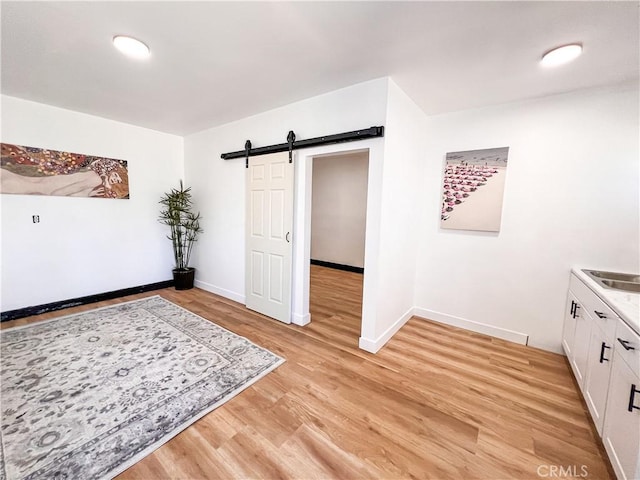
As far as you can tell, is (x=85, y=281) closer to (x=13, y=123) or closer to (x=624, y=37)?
(x=13, y=123)

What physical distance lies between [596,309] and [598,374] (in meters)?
0.43

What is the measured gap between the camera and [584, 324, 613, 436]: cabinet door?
1.51 metres

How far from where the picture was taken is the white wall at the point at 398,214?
7.89ft

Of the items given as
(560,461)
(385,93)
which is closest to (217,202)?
(385,93)

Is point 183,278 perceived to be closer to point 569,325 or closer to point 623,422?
point 623,422

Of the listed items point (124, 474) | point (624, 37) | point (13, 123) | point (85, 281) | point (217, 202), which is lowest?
point (124, 474)

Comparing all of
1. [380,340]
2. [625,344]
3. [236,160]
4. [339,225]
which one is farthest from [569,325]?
[339,225]

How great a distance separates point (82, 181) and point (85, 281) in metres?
1.40

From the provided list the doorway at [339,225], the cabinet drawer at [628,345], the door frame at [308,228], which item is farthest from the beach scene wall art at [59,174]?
the cabinet drawer at [628,345]

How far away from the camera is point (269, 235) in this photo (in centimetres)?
322

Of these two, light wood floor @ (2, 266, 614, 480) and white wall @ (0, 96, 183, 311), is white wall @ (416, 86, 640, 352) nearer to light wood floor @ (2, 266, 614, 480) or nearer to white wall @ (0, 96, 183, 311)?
light wood floor @ (2, 266, 614, 480)

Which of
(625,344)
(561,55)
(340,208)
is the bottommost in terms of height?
(625,344)

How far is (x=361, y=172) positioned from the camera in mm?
5586

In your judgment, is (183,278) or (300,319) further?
(183,278)
